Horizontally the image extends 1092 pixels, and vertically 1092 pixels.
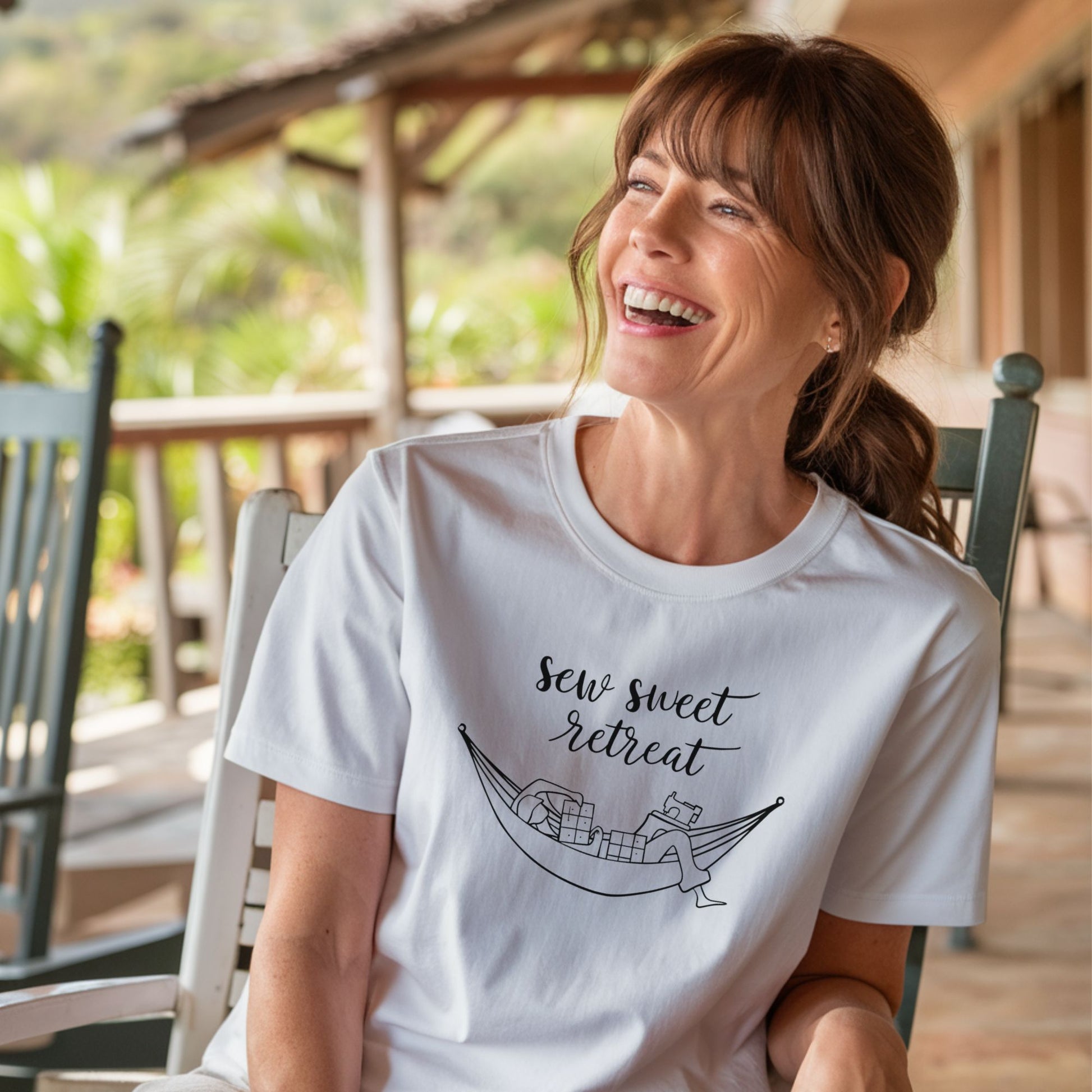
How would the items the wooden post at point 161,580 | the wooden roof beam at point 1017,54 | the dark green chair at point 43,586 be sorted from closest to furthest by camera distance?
the dark green chair at point 43,586
the wooden post at point 161,580
the wooden roof beam at point 1017,54

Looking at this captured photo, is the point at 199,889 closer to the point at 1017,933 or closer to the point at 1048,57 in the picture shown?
the point at 1017,933

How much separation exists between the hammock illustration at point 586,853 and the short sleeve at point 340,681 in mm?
81

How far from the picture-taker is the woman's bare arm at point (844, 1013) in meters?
1.07

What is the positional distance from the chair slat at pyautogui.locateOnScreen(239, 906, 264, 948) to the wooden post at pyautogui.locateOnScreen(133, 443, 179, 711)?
2.86 meters

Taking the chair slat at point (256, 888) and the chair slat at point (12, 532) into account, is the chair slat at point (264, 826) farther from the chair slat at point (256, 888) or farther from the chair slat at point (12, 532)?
the chair slat at point (12, 532)

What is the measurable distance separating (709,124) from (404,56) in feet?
15.6

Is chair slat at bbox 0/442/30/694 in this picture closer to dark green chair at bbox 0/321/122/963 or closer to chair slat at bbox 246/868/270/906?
dark green chair at bbox 0/321/122/963

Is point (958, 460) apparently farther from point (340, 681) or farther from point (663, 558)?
point (340, 681)

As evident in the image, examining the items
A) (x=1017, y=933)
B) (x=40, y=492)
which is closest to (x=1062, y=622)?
(x=1017, y=933)

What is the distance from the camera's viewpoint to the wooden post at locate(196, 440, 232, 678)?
4.16 metres

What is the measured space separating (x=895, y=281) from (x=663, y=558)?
1.10ft

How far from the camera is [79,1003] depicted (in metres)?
1.22

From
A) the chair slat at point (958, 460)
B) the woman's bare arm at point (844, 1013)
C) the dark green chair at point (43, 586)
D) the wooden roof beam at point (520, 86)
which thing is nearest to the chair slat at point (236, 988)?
the woman's bare arm at point (844, 1013)

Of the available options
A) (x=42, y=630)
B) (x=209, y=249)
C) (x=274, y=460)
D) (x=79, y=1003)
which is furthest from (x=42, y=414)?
(x=209, y=249)
